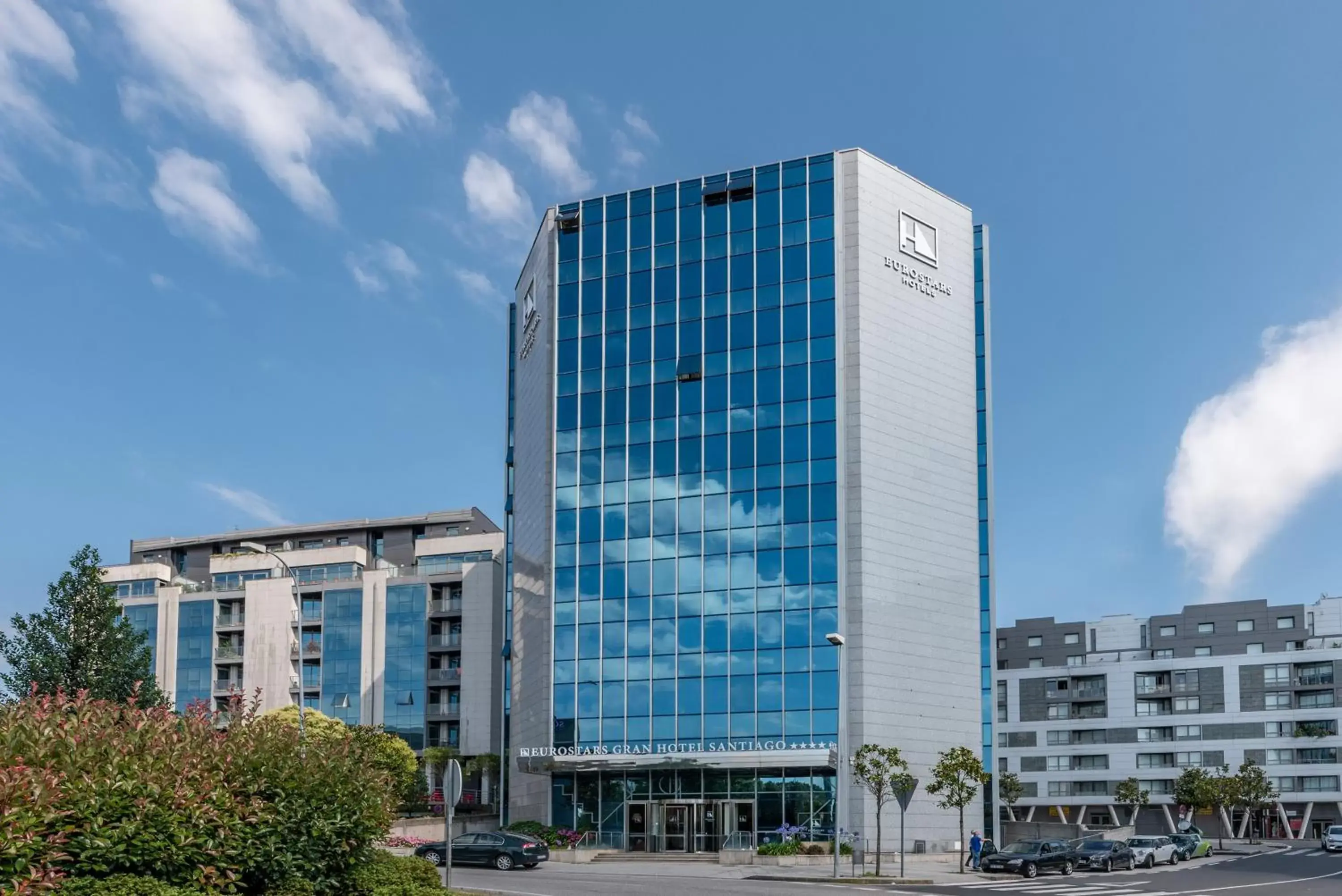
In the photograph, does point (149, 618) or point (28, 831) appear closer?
point (28, 831)

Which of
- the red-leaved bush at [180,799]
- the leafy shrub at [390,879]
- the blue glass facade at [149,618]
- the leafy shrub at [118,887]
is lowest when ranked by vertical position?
the leafy shrub at [390,879]

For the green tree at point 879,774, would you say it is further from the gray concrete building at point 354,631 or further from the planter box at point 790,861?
the gray concrete building at point 354,631

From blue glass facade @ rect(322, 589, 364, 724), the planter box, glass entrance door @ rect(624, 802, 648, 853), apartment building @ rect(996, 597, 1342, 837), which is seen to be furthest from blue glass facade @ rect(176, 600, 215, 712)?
apartment building @ rect(996, 597, 1342, 837)

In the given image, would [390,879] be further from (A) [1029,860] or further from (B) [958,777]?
(B) [958,777]

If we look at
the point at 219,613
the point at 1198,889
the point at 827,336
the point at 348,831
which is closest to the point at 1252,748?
the point at 827,336

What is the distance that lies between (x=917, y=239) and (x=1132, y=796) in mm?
54529

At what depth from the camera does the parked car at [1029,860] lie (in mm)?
50125

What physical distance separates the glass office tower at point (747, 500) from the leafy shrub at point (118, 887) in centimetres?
4647

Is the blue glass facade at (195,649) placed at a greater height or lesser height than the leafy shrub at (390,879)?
greater

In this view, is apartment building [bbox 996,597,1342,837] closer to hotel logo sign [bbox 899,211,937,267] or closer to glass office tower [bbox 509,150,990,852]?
glass office tower [bbox 509,150,990,852]

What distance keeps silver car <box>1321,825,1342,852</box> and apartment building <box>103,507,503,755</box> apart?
55368 millimetres

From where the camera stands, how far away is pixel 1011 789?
383 ft

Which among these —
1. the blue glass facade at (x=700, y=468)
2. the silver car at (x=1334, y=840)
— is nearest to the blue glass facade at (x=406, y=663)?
the blue glass facade at (x=700, y=468)

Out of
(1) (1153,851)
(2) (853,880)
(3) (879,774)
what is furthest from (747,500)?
(2) (853,880)
